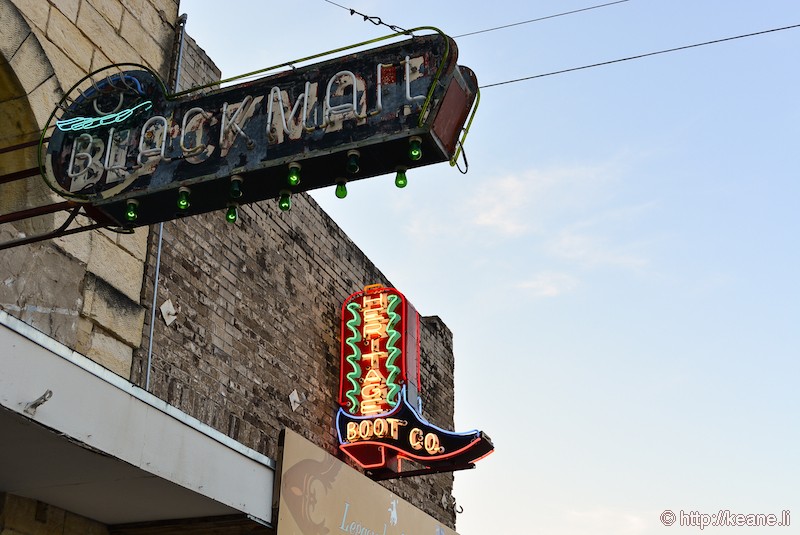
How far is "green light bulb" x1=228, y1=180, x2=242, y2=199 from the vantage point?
22.1 ft

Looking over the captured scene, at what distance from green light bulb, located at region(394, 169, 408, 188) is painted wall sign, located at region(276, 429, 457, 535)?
151 inches

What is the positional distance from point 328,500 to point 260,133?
493 cm

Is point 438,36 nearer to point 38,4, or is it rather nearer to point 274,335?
point 38,4

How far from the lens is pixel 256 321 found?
11.8m

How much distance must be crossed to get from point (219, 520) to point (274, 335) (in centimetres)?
405

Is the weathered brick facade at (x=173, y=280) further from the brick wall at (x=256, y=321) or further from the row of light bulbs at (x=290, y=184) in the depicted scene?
the row of light bulbs at (x=290, y=184)

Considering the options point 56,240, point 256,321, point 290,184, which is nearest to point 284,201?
point 290,184

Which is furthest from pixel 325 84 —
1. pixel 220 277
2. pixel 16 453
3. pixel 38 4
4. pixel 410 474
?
pixel 410 474

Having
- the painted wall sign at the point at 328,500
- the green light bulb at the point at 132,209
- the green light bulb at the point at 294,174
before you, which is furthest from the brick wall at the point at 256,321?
the green light bulb at the point at 294,174

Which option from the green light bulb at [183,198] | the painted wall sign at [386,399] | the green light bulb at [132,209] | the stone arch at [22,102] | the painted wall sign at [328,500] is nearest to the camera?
the green light bulb at [183,198]

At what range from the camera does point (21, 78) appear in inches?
354

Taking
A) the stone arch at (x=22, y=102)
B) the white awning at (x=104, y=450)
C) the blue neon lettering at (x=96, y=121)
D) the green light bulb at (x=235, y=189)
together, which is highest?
the stone arch at (x=22, y=102)

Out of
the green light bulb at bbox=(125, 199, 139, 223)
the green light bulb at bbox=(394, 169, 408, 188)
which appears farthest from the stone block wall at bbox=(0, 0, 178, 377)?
the green light bulb at bbox=(394, 169, 408, 188)

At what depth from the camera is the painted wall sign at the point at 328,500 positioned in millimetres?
9344
